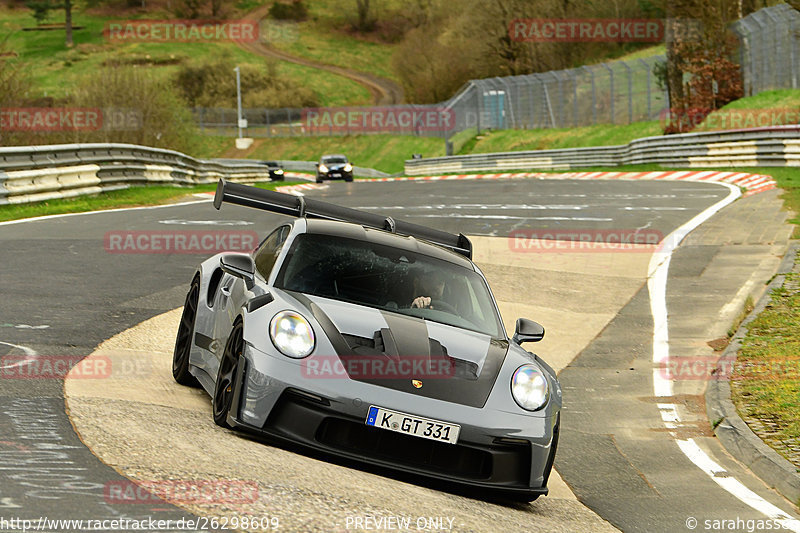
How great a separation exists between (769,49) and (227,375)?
37.3m

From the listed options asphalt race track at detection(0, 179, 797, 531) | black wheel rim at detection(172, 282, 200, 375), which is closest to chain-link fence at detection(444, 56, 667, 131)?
asphalt race track at detection(0, 179, 797, 531)

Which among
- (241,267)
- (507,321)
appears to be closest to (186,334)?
(241,267)

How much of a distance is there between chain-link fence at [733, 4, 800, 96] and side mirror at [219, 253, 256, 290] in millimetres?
32099

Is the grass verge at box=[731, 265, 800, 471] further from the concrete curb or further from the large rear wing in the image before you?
the large rear wing

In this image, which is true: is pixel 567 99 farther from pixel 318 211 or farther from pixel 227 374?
pixel 227 374

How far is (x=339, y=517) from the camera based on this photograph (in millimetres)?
4891

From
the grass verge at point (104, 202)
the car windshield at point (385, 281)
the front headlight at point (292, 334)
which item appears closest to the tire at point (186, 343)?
the car windshield at point (385, 281)

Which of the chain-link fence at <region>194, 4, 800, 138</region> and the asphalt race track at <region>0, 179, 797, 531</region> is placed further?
the chain-link fence at <region>194, 4, 800, 138</region>

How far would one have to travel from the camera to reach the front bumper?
599 cm

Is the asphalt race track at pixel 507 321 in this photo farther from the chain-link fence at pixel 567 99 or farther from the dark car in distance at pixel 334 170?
the chain-link fence at pixel 567 99

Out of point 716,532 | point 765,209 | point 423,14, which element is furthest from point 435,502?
point 423,14

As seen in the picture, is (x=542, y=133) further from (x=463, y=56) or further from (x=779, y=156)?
(x=463, y=56)

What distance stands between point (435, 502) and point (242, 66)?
11874 centimetres

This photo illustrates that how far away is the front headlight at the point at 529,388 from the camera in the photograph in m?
6.43
